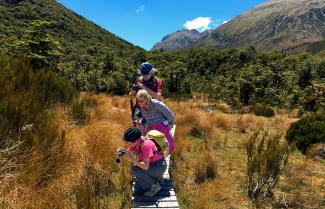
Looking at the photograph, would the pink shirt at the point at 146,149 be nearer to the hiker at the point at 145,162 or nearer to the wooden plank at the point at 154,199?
the hiker at the point at 145,162

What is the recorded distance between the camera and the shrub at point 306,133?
8.65 meters

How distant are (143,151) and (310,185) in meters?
3.46

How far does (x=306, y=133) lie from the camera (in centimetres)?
905

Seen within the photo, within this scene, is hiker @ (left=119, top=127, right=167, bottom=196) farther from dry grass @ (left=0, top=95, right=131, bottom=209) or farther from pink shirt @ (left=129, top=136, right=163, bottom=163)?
dry grass @ (left=0, top=95, right=131, bottom=209)

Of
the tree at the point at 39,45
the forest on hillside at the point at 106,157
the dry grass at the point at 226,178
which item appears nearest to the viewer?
the forest on hillside at the point at 106,157

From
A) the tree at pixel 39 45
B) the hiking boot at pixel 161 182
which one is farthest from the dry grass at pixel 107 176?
the tree at pixel 39 45

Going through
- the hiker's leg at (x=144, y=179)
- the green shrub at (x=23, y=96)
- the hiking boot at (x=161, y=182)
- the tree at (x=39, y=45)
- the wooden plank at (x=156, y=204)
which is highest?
the tree at (x=39, y=45)

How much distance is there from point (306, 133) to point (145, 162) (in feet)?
20.5

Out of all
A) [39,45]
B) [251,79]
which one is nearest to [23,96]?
[39,45]

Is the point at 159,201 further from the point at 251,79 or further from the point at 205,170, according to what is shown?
the point at 251,79

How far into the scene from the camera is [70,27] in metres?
97.9

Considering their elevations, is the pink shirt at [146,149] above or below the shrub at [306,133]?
above

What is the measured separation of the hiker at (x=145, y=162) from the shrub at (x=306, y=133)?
540 cm

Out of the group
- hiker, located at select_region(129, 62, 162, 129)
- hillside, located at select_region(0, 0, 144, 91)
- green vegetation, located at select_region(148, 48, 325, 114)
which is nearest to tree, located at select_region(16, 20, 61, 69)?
hiker, located at select_region(129, 62, 162, 129)
